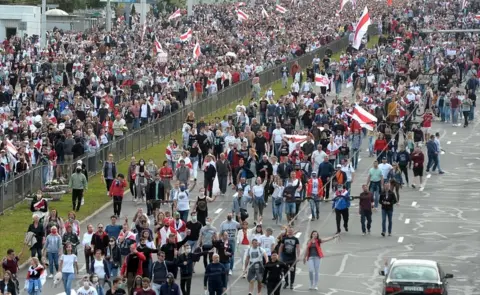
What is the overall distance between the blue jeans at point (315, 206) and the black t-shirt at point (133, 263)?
9.25m

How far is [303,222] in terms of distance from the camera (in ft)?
135

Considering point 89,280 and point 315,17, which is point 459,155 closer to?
point 89,280

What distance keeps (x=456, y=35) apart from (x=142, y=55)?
740 inches

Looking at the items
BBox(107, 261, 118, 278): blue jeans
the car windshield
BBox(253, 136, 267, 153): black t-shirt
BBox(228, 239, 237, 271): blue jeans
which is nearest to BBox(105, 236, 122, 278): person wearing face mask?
BBox(107, 261, 118, 278): blue jeans

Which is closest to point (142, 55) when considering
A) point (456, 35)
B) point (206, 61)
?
point (206, 61)

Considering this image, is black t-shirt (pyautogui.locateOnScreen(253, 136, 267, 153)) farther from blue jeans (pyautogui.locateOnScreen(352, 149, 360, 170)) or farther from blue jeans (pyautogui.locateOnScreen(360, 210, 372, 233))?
blue jeans (pyautogui.locateOnScreen(360, 210, 372, 233))

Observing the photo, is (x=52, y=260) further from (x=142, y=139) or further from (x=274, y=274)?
(x=142, y=139)

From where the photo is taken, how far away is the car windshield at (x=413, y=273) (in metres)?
30.8

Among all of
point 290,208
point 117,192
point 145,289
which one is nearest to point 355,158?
point 290,208

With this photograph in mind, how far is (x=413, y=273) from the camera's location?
3097cm

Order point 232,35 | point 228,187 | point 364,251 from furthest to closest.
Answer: point 232,35, point 228,187, point 364,251

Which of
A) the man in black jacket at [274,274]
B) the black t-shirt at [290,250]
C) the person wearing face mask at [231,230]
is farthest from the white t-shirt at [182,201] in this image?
the man in black jacket at [274,274]

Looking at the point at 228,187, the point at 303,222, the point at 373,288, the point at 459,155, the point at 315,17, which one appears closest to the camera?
the point at 373,288

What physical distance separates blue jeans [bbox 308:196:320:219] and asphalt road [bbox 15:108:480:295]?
0.18 m
